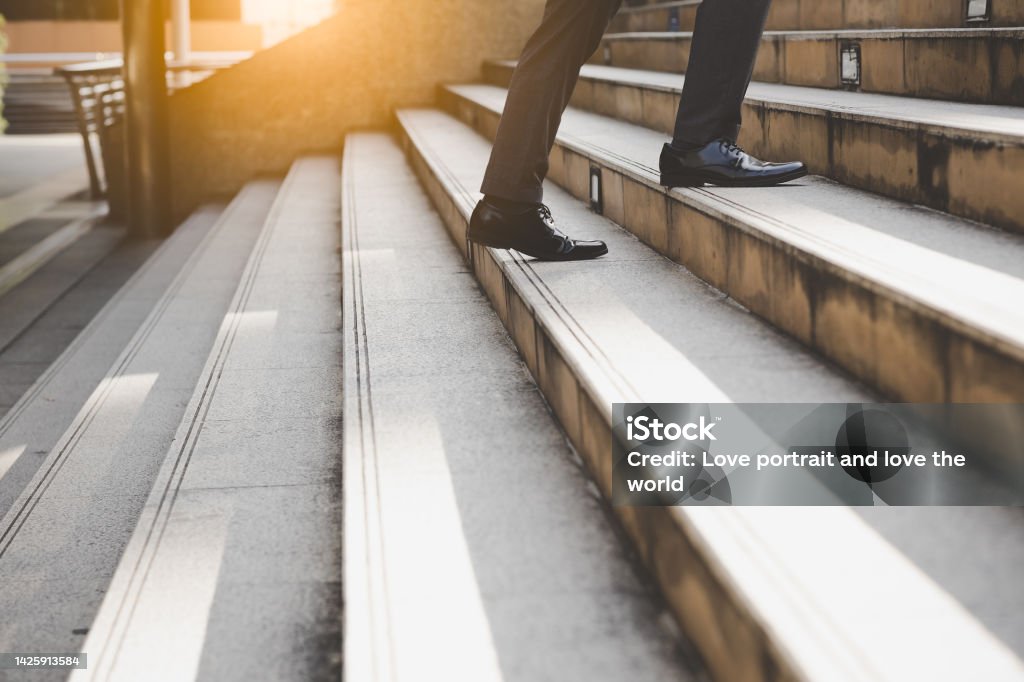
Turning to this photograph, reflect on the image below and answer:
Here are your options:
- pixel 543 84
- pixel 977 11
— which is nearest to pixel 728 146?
pixel 543 84

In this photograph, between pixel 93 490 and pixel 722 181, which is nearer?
pixel 93 490

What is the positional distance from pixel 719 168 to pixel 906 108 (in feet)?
1.60

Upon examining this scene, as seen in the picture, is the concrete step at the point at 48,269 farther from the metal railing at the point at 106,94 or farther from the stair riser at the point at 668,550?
the stair riser at the point at 668,550

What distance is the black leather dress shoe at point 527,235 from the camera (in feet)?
7.50

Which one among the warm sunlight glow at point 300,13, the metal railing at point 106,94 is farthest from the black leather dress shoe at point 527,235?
the metal railing at point 106,94

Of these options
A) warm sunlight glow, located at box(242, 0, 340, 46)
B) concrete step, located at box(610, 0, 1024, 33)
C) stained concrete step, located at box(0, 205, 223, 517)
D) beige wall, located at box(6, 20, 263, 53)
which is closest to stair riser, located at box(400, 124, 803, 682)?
stained concrete step, located at box(0, 205, 223, 517)

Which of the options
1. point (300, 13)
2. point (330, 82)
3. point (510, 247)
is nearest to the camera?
point (510, 247)

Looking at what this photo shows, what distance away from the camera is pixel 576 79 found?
2.09 meters

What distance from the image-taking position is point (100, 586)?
1.77 metres

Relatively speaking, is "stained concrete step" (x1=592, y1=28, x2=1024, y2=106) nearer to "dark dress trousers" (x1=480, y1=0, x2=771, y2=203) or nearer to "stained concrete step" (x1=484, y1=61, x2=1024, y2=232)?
"stained concrete step" (x1=484, y1=61, x2=1024, y2=232)

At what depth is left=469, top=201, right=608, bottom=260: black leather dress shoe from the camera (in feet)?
7.50

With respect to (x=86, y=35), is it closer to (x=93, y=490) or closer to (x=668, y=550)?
(x=93, y=490)

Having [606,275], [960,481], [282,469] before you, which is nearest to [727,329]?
[606,275]

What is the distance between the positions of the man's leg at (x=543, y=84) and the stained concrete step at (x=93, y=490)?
1.08 metres
